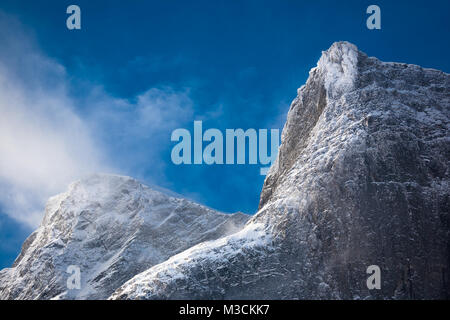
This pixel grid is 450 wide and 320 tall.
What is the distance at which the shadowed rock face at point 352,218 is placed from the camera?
320ft

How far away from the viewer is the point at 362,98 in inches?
4867

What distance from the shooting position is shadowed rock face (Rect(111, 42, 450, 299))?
97.5 m

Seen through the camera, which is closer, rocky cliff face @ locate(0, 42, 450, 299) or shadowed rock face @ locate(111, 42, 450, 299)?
shadowed rock face @ locate(111, 42, 450, 299)

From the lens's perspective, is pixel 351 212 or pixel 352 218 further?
pixel 351 212

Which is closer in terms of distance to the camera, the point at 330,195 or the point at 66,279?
the point at 330,195

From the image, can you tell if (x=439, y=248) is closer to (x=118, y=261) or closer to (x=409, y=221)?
(x=409, y=221)

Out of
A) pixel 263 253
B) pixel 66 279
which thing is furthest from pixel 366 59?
pixel 66 279

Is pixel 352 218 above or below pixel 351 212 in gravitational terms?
below

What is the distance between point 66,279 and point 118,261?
65.9 ft

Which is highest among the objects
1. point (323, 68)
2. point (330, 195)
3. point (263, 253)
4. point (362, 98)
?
point (323, 68)

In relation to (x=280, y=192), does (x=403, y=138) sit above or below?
above

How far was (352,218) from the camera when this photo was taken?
10319cm

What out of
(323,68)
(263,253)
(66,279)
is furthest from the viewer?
(66,279)
